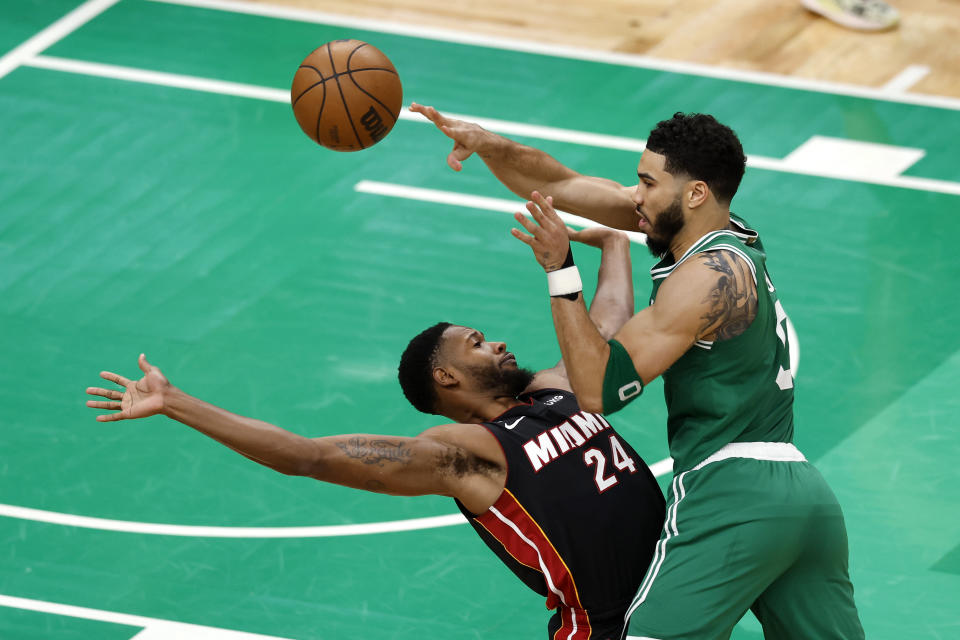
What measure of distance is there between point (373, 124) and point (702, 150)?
8.04ft

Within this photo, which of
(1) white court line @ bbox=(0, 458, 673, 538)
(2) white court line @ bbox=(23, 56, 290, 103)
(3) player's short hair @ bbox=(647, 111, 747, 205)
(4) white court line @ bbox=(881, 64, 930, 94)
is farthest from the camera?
(4) white court line @ bbox=(881, 64, 930, 94)

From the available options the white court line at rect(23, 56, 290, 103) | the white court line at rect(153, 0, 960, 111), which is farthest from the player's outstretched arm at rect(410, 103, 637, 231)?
the white court line at rect(153, 0, 960, 111)

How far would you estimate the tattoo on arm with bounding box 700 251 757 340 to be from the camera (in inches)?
262

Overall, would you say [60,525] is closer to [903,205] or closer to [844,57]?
[903,205]

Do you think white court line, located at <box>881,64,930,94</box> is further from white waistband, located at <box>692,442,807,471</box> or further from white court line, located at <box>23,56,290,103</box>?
white waistband, located at <box>692,442,807,471</box>

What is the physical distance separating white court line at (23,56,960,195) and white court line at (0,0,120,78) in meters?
0.15

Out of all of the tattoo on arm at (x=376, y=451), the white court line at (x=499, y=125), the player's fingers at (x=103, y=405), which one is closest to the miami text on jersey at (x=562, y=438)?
the tattoo on arm at (x=376, y=451)

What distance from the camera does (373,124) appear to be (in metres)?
8.80

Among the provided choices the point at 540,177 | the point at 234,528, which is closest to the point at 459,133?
the point at 540,177

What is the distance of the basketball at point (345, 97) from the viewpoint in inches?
343

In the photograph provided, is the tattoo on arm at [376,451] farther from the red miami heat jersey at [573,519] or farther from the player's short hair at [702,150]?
the player's short hair at [702,150]

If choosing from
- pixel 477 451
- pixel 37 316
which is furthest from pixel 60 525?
pixel 477 451

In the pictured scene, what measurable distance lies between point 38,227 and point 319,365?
312 centimetres

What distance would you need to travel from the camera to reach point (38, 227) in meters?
12.9
